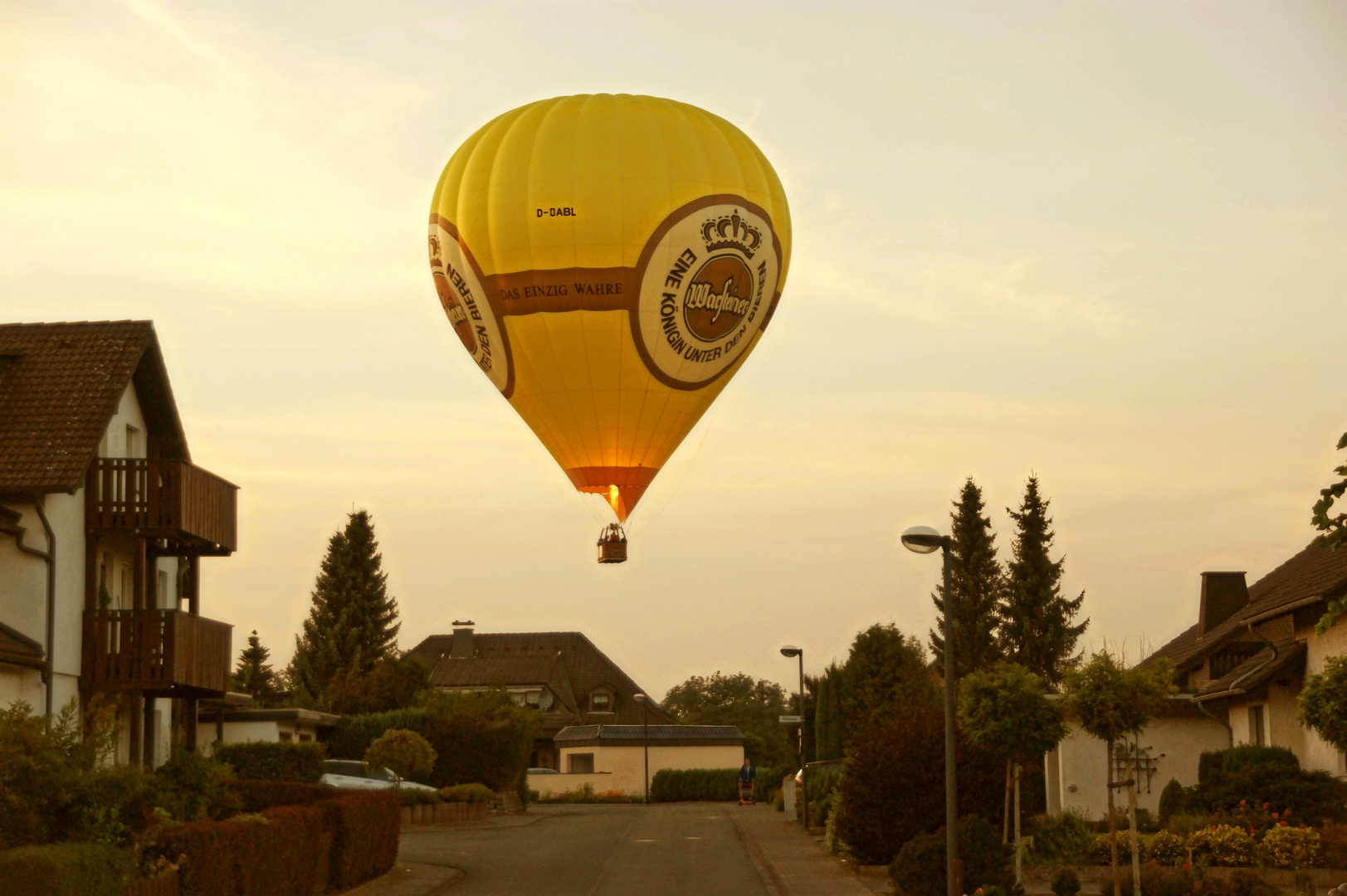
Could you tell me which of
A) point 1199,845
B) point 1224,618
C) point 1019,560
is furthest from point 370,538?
point 1199,845

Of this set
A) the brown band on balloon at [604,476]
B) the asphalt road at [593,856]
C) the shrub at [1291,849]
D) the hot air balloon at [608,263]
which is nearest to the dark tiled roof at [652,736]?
the asphalt road at [593,856]

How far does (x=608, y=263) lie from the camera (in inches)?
1055

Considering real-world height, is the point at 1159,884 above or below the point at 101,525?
below

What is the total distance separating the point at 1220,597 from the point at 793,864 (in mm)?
15442

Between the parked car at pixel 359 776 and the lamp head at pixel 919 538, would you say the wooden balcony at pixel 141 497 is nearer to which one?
the lamp head at pixel 919 538

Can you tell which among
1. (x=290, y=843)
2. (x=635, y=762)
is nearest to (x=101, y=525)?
(x=290, y=843)

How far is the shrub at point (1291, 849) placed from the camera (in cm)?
2242

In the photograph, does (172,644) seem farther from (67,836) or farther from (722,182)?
(722,182)

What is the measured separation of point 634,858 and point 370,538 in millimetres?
59497

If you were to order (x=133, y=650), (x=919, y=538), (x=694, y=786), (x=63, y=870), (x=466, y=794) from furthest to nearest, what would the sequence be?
1. (x=694, y=786)
2. (x=466, y=794)
3. (x=133, y=650)
4. (x=919, y=538)
5. (x=63, y=870)

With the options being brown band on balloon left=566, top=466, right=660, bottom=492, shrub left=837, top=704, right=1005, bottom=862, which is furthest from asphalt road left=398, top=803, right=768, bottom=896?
brown band on balloon left=566, top=466, right=660, bottom=492

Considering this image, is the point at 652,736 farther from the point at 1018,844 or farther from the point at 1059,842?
the point at 1018,844

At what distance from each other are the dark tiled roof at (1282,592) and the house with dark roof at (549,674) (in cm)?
5432

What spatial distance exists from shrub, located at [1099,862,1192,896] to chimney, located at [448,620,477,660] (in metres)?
79.7
